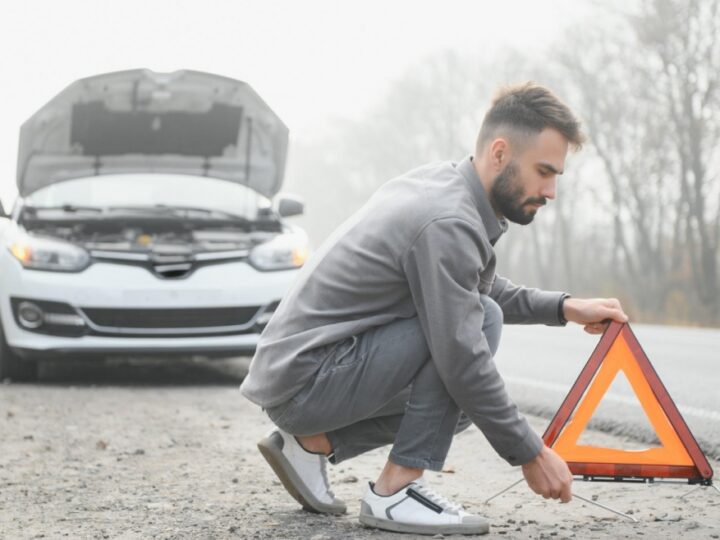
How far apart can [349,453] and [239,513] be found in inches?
16.3

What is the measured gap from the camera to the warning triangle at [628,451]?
3.42m

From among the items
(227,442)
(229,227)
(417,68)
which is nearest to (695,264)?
(417,68)

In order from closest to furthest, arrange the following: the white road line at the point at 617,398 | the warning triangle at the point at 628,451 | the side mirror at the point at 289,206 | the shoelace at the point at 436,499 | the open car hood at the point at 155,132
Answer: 1. the shoelace at the point at 436,499
2. the warning triangle at the point at 628,451
3. the white road line at the point at 617,398
4. the open car hood at the point at 155,132
5. the side mirror at the point at 289,206

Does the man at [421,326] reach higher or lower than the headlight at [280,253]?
higher

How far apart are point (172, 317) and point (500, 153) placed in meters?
4.19

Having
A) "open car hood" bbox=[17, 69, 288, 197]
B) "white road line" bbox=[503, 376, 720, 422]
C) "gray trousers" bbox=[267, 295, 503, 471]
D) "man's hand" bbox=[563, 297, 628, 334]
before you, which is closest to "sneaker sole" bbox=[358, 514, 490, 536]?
"gray trousers" bbox=[267, 295, 503, 471]

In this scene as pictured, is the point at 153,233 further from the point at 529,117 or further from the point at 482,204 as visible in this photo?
the point at 529,117

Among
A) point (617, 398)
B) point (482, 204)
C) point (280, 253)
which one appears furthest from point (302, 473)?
point (280, 253)

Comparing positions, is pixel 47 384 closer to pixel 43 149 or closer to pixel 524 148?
pixel 43 149

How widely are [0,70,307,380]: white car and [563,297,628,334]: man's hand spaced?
364 centimetres

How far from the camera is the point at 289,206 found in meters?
7.95

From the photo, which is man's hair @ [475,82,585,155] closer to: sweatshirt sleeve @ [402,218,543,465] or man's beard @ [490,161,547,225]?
man's beard @ [490,161,547,225]

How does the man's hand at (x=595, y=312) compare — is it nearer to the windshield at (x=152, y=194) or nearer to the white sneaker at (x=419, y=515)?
the white sneaker at (x=419, y=515)

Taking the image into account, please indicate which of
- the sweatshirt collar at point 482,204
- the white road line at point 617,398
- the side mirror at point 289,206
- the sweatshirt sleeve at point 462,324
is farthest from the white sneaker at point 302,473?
the side mirror at point 289,206
